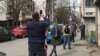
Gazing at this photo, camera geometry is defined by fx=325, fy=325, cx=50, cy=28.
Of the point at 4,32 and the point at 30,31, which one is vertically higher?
the point at 30,31

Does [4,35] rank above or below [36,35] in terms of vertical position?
below

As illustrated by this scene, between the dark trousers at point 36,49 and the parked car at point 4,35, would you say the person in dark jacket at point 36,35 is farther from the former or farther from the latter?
the parked car at point 4,35

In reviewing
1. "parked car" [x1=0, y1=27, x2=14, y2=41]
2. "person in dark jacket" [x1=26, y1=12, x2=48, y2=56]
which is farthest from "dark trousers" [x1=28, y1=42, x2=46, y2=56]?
"parked car" [x1=0, y1=27, x2=14, y2=41]

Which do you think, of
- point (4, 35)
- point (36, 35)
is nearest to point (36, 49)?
point (36, 35)

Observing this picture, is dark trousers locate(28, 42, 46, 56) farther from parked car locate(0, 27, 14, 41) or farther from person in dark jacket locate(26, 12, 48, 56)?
parked car locate(0, 27, 14, 41)

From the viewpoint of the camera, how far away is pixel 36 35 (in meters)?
8.78

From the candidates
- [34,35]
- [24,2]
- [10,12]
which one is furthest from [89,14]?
[34,35]

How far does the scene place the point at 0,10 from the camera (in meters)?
71.4

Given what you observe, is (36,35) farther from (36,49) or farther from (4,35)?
(4,35)

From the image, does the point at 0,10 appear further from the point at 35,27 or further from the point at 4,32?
the point at 35,27

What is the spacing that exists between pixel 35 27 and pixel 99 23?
12.8 m

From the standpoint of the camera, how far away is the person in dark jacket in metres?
8.72

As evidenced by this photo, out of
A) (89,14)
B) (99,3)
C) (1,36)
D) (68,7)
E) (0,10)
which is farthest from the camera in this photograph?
(68,7)

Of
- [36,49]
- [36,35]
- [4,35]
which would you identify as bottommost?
[4,35]
